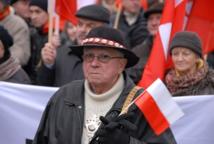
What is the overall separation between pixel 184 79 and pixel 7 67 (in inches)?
69.5

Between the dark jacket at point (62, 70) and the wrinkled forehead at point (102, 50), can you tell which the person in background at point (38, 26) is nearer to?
the dark jacket at point (62, 70)

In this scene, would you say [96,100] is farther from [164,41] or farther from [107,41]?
[164,41]

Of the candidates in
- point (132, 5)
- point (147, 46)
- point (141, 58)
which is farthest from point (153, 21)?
point (132, 5)

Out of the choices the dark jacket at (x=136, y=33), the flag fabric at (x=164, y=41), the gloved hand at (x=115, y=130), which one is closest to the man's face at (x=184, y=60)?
the flag fabric at (x=164, y=41)

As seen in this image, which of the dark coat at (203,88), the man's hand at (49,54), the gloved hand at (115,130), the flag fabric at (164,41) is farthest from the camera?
the man's hand at (49,54)

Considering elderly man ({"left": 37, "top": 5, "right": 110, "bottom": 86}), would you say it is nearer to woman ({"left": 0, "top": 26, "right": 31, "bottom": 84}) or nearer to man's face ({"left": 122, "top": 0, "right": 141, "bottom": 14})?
woman ({"left": 0, "top": 26, "right": 31, "bottom": 84})

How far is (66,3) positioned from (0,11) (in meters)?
0.87

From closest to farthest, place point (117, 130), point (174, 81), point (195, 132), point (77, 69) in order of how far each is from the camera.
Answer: point (117, 130) < point (195, 132) < point (174, 81) < point (77, 69)

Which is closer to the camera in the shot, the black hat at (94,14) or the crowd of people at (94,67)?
the crowd of people at (94,67)

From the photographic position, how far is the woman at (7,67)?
7484 millimetres

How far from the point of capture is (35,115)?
22.7 feet

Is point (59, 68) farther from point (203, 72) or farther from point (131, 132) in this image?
point (131, 132)

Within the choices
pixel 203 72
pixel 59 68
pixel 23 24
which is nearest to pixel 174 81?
pixel 203 72

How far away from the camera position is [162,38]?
7.92m
